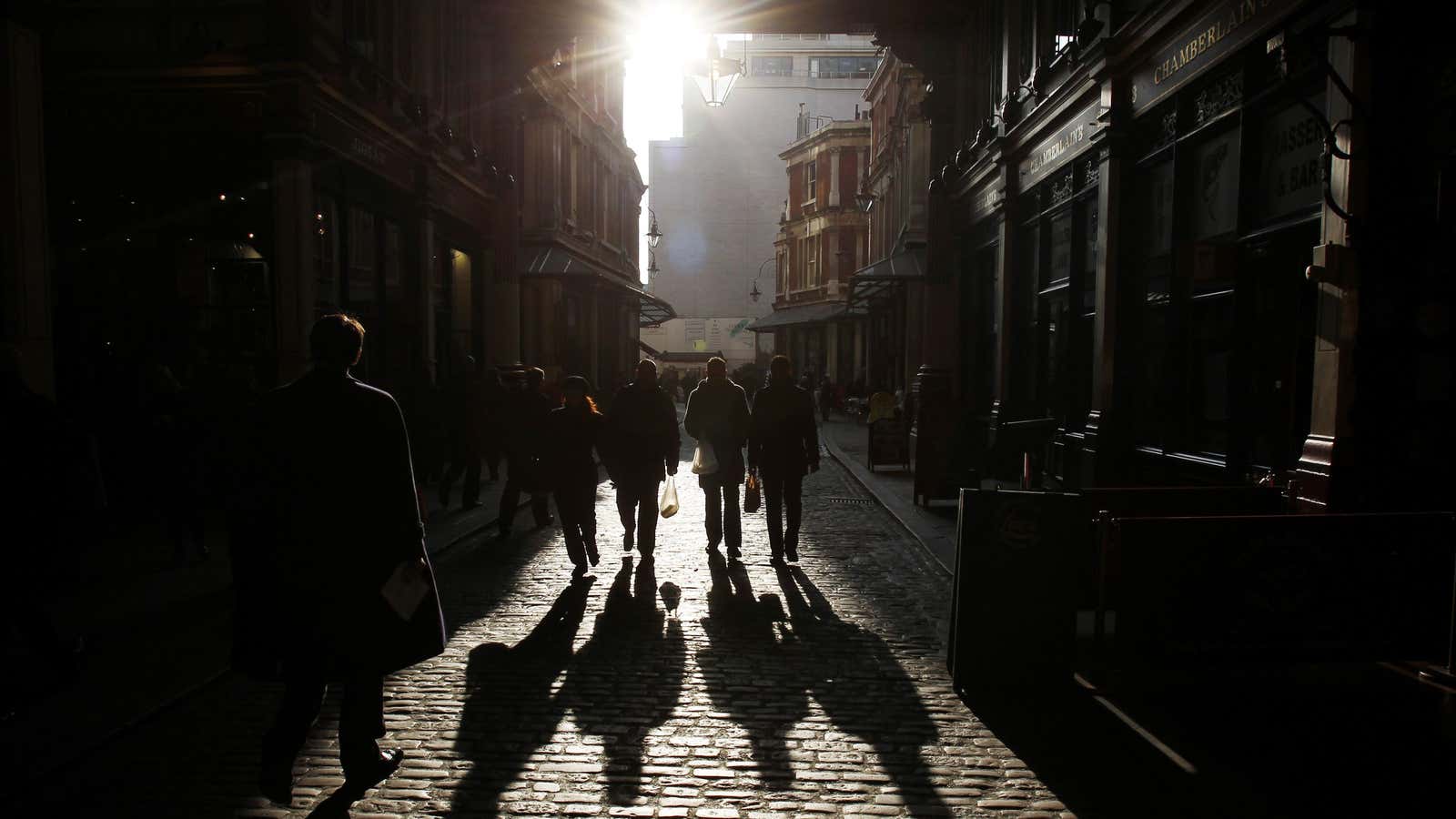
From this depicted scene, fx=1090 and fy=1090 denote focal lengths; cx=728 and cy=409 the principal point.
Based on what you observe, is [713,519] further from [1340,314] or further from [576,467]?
[1340,314]

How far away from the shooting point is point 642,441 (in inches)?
371

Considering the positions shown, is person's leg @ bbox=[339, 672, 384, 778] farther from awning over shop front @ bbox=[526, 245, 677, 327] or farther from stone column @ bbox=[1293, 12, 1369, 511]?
awning over shop front @ bbox=[526, 245, 677, 327]

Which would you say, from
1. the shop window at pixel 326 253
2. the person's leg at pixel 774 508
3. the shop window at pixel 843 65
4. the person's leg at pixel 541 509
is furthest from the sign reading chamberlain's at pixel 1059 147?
the shop window at pixel 843 65

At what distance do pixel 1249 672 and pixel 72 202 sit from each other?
11607 mm

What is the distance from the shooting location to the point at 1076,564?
18.1 ft

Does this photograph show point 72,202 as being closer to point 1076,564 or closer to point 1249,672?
point 1076,564

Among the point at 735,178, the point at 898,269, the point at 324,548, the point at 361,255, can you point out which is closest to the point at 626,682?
the point at 324,548

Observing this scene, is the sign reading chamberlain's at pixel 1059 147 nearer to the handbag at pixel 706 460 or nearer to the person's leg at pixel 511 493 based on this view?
the handbag at pixel 706 460

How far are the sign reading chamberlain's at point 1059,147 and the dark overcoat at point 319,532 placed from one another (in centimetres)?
1039

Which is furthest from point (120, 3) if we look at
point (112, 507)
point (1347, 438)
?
point (1347, 438)

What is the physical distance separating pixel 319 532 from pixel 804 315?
44.1 meters

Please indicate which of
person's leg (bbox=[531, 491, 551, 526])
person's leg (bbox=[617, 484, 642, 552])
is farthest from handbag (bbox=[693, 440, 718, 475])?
person's leg (bbox=[531, 491, 551, 526])

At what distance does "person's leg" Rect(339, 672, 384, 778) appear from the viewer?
3975mm

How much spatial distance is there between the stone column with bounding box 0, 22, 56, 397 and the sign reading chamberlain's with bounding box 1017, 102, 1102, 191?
10527mm
